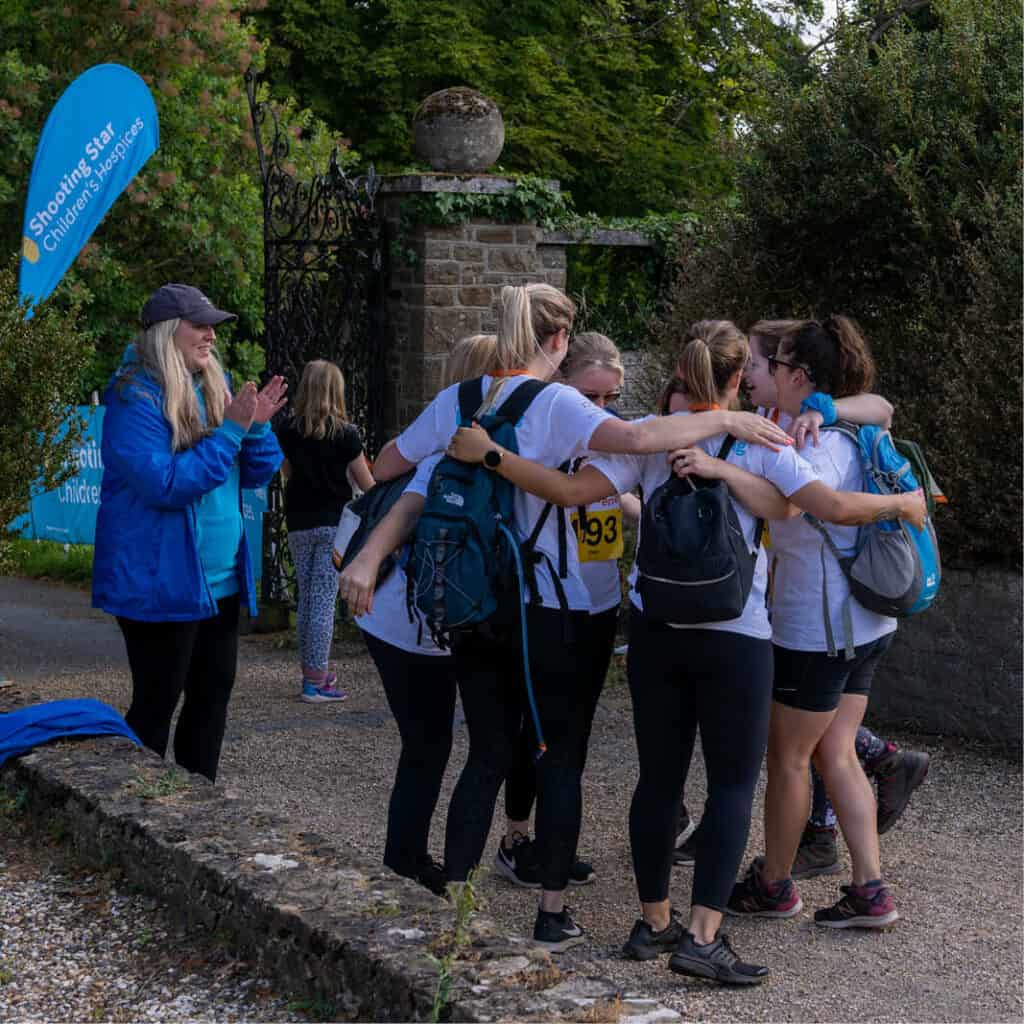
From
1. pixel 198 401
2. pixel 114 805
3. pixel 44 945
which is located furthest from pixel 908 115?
pixel 44 945

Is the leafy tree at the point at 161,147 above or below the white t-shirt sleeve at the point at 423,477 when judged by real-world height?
above

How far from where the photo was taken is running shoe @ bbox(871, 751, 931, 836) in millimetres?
5191

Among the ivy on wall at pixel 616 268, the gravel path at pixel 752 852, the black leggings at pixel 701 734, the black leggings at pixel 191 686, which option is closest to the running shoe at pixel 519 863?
the gravel path at pixel 752 852

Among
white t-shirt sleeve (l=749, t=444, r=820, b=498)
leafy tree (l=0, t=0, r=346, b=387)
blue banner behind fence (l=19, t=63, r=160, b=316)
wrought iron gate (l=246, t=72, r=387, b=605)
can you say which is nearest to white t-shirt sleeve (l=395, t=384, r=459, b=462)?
white t-shirt sleeve (l=749, t=444, r=820, b=498)

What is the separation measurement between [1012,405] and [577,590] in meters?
3.50

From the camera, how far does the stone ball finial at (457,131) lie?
9.20m

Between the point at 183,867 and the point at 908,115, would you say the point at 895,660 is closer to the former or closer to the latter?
the point at 908,115

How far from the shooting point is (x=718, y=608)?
3.94 metres

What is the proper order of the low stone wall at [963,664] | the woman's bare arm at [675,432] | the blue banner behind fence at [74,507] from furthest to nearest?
the blue banner behind fence at [74,507], the low stone wall at [963,664], the woman's bare arm at [675,432]

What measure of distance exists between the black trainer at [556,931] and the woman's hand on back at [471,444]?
4.38 ft

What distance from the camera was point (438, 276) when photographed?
9102mm

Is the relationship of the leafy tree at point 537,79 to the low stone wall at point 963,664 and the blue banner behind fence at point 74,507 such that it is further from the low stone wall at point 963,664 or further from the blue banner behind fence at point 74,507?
the low stone wall at point 963,664

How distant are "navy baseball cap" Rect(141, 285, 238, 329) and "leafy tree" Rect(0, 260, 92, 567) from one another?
161 cm

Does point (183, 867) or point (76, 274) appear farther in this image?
point (76, 274)
